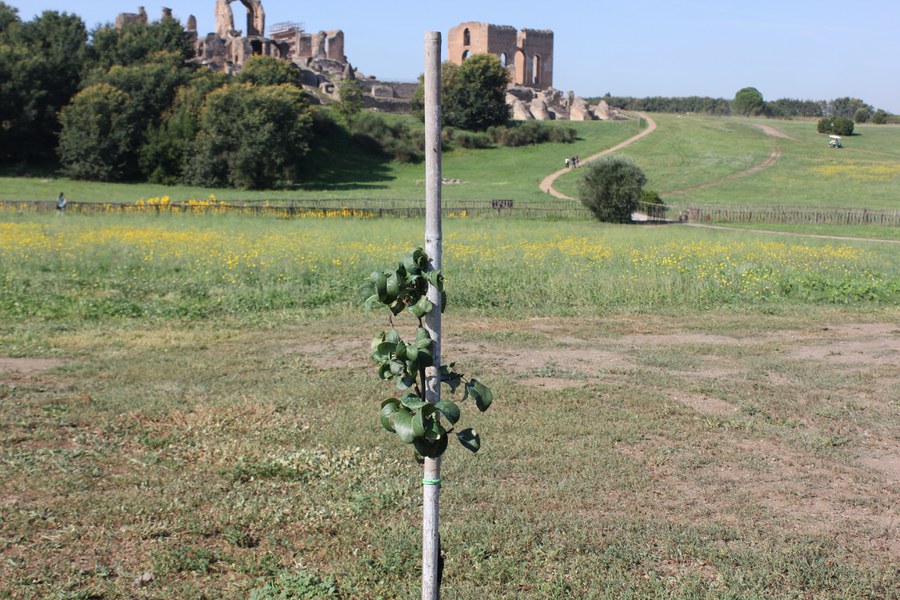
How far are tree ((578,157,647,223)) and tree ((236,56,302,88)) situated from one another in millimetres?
31489

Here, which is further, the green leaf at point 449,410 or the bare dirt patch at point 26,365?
the bare dirt patch at point 26,365

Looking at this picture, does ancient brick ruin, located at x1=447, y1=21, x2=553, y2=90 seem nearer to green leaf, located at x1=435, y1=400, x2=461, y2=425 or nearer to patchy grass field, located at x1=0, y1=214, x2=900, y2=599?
patchy grass field, located at x1=0, y1=214, x2=900, y2=599

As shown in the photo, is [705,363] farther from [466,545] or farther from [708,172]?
[708,172]

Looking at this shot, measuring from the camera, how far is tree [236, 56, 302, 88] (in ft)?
204

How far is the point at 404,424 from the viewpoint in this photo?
3537mm

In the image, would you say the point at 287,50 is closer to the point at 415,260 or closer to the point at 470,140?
the point at 470,140

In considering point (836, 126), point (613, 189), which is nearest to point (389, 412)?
point (613, 189)

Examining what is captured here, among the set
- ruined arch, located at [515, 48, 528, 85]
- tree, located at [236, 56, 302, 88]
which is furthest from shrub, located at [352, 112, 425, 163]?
ruined arch, located at [515, 48, 528, 85]

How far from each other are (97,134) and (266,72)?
14709 millimetres

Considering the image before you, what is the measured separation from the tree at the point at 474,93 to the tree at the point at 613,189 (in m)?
33.2

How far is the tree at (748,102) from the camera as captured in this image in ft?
391

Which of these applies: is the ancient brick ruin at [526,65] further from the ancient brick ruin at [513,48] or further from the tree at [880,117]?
the tree at [880,117]

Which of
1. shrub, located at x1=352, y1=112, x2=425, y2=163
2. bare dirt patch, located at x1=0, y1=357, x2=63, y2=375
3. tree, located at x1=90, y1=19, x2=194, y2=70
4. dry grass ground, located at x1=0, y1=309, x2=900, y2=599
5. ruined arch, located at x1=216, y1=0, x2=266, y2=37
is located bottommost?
dry grass ground, located at x1=0, y1=309, x2=900, y2=599

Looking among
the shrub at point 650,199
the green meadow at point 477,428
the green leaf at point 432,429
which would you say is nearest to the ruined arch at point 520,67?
the shrub at point 650,199
